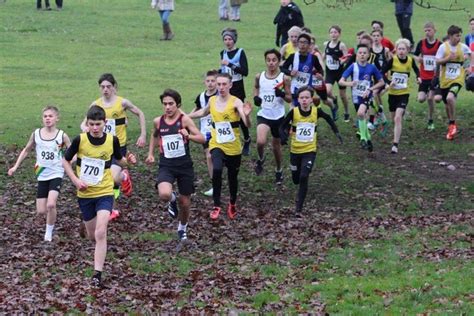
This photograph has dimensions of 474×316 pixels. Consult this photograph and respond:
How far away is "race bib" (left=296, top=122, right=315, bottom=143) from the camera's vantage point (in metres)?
16.3

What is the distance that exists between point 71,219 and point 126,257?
2.71 meters

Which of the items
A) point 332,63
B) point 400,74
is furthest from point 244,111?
point 332,63

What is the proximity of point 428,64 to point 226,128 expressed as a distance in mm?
8446

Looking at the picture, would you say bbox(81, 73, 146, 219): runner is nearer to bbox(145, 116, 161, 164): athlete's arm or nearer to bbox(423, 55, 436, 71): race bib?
bbox(145, 116, 161, 164): athlete's arm

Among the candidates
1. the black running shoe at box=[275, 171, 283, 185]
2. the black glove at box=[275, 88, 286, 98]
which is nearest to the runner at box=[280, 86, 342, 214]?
the black glove at box=[275, 88, 286, 98]

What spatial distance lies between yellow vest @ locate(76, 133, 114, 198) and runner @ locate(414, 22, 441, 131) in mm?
11478

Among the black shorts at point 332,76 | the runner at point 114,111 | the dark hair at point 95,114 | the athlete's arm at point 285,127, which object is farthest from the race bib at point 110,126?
the black shorts at point 332,76

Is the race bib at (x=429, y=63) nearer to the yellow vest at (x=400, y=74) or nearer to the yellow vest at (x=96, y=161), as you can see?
the yellow vest at (x=400, y=74)

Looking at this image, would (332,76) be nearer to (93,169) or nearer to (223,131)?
(223,131)

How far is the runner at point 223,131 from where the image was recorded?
1576cm

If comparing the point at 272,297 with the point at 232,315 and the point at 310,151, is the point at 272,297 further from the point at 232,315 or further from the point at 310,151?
the point at 310,151

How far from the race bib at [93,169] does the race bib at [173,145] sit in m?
1.78

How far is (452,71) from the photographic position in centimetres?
Answer: 2192

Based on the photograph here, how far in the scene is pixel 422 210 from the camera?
16641mm
